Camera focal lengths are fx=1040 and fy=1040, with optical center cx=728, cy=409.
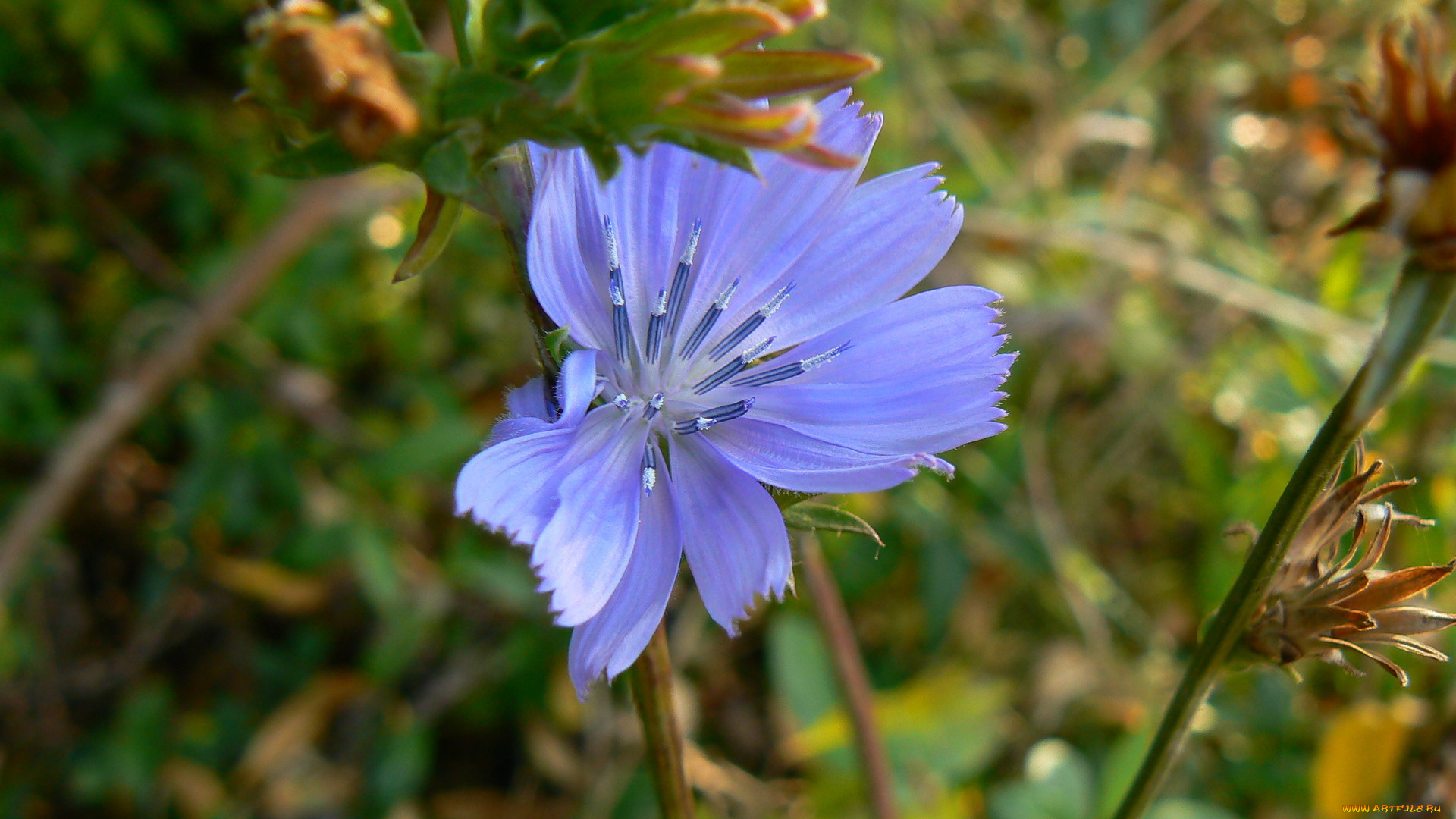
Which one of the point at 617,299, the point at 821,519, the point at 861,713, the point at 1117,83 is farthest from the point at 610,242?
the point at 1117,83

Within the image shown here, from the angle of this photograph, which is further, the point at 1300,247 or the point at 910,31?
the point at 1300,247

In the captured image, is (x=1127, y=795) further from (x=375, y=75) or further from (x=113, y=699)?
(x=113, y=699)

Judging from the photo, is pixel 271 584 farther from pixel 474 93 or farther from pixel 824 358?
pixel 474 93

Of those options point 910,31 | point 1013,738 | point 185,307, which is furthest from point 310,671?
point 910,31

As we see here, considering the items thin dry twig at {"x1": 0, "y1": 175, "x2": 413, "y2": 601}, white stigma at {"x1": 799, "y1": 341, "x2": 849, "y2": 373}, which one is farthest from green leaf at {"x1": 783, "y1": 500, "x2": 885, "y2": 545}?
thin dry twig at {"x1": 0, "y1": 175, "x2": 413, "y2": 601}

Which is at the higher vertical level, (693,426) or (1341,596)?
(693,426)

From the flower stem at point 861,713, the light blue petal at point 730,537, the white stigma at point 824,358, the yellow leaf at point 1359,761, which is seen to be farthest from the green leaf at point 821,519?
the yellow leaf at point 1359,761

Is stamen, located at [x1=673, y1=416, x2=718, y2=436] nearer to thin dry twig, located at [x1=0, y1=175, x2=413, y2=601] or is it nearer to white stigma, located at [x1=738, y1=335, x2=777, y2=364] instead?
white stigma, located at [x1=738, y1=335, x2=777, y2=364]
